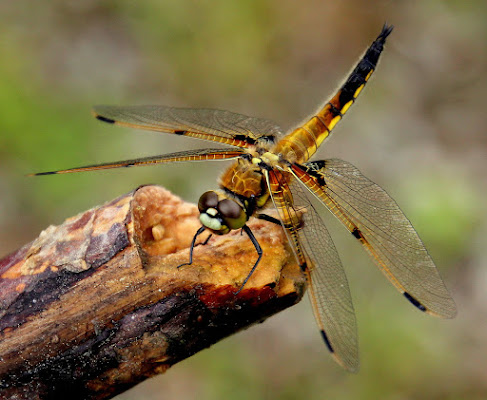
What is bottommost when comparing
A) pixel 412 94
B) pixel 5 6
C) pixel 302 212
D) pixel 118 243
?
pixel 118 243

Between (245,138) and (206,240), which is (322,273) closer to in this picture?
(206,240)

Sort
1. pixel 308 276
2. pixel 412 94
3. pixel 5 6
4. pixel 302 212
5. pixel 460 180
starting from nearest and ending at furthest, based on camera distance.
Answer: pixel 308 276 → pixel 302 212 → pixel 460 180 → pixel 5 6 → pixel 412 94

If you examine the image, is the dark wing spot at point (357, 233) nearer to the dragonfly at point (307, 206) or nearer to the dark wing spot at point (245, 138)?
the dragonfly at point (307, 206)

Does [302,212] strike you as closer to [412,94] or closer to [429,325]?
[429,325]

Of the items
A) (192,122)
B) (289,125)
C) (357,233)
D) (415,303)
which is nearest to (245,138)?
(192,122)

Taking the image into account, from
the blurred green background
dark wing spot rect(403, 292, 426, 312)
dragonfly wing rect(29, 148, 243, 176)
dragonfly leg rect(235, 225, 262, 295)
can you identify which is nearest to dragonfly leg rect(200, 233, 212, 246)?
dragonfly leg rect(235, 225, 262, 295)

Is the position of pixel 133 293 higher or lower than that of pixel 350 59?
lower

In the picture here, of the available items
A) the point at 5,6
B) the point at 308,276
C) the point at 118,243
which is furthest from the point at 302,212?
the point at 5,6

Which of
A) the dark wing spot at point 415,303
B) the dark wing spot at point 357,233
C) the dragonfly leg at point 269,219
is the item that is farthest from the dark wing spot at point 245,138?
the dark wing spot at point 415,303
